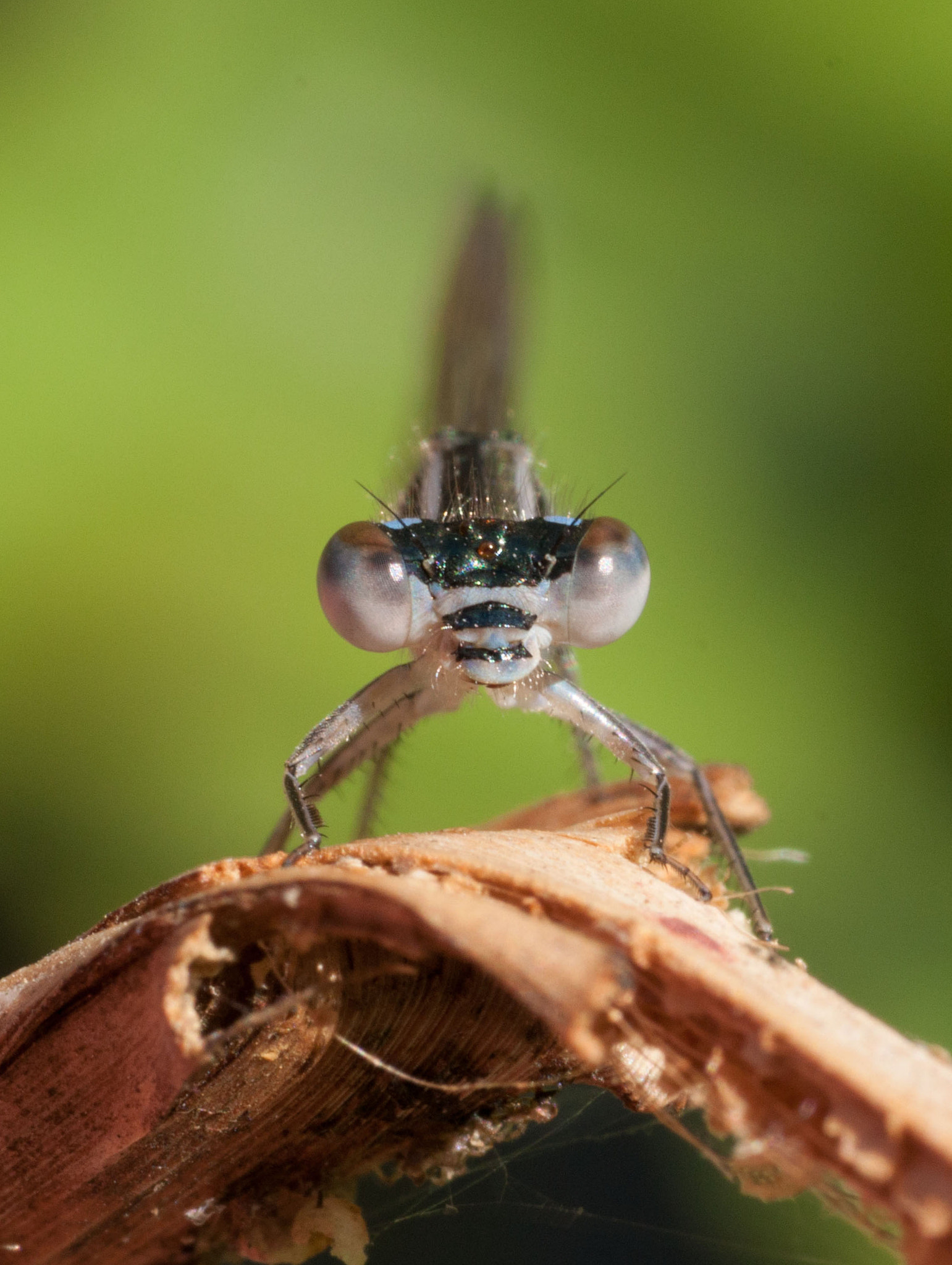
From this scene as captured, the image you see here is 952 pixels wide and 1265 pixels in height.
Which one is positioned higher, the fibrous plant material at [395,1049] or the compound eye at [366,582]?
the compound eye at [366,582]

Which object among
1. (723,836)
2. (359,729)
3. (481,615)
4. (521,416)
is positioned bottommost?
(723,836)

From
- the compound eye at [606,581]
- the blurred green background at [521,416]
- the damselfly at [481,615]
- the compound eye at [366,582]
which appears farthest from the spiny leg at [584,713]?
the blurred green background at [521,416]

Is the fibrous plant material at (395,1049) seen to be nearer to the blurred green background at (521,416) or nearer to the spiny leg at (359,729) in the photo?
the spiny leg at (359,729)

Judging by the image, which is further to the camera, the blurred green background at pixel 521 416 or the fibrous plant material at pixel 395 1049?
the blurred green background at pixel 521 416

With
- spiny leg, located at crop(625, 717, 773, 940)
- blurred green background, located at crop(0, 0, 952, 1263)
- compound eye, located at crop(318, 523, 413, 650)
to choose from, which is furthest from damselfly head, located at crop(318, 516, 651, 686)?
blurred green background, located at crop(0, 0, 952, 1263)

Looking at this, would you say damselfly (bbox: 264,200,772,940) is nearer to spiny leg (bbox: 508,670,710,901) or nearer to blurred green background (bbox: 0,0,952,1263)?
spiny leg (bbox: 508,670,710,901)

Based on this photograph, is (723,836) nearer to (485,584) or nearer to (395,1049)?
(485,584)

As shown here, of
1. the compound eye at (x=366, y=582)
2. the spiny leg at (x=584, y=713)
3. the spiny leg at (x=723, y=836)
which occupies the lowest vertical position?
the spiny leg at (x=723, y=836)

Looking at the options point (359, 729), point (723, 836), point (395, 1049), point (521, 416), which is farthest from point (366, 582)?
point (521, 416)
